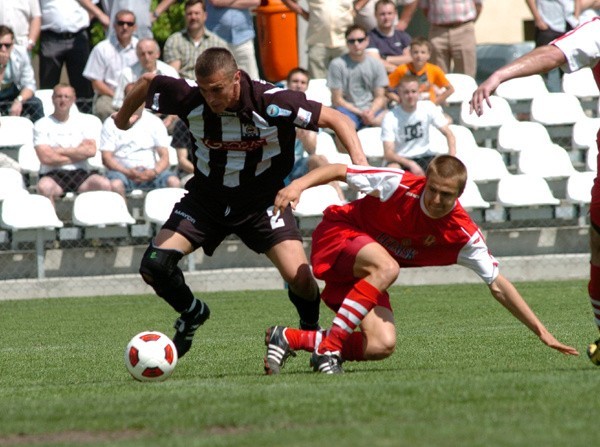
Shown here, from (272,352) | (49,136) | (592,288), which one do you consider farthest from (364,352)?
(49,136)

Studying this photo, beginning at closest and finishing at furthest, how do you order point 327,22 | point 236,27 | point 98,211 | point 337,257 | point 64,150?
point 337,257 < point 98,211 < point 64,150 < point 236,27 < point 327,22

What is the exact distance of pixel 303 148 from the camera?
15.5 metres

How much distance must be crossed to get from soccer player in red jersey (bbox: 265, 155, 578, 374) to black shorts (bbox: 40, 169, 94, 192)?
7729 mm

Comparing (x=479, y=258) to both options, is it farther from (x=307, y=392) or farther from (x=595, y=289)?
(x=307, y=392)

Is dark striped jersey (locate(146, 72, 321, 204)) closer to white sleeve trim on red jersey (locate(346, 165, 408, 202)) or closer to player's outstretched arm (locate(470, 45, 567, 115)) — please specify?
white sleeve trim on red jersey (locate(346, 165, 408, 202))

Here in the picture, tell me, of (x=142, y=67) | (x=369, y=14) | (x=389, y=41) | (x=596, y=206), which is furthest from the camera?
(x=369, y=14)

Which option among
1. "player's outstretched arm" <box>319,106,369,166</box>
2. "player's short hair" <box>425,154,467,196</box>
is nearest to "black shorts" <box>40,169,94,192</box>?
"player's outstretched arm" <box>319,106,369,166</box>

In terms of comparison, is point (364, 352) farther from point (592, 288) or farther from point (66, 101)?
point (66, 101)

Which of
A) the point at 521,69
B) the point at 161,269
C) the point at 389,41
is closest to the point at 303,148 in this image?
the point at 389,41

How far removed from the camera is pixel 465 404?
5.58 m

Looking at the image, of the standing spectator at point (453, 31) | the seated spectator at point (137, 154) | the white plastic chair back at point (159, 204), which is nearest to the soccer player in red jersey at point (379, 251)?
the white plastic chair back at point (159, 204)

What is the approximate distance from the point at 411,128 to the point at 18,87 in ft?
16.6

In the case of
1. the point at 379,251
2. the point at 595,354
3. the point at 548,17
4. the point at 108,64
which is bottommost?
the point at 548,17

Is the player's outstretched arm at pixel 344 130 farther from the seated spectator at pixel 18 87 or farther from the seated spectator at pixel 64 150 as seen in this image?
the seated spectator at pixel 18 87
